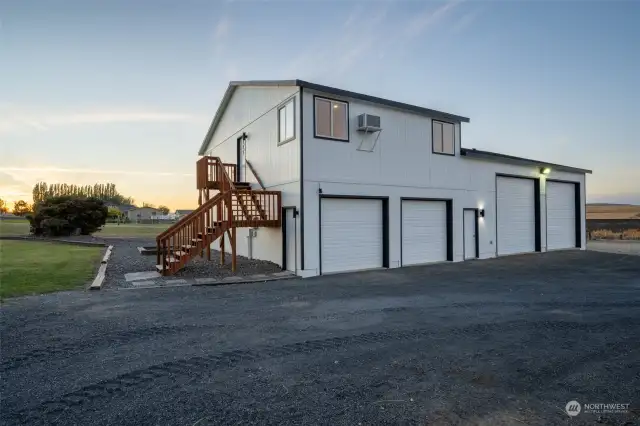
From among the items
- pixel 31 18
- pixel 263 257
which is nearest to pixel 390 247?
pixel 263 257

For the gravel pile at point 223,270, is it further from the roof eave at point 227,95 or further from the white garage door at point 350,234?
the roof eave at point 227,95

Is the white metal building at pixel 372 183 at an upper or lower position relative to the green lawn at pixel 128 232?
upper

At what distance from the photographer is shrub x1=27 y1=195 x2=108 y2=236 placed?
24.5m

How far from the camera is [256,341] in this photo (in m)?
4.91

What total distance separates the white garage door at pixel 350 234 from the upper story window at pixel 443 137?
12.5 feet

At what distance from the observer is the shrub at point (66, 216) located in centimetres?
2449

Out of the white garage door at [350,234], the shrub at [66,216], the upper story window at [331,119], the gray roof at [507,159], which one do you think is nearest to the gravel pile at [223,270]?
the white garage door at [350,234]

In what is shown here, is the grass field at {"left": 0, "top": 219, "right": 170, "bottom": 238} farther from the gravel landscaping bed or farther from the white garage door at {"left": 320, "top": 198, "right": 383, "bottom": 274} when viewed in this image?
the white garage door at {"left": 320, "top": 198, "right": 383, "bottom": 274}

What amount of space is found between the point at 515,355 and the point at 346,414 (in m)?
2.60

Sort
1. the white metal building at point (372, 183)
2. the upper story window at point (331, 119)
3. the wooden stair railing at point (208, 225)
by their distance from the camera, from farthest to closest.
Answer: the upper story window at point (331, 119)
the white metal building at point (372, 183)
the wooden stair railing at point (208, 225)

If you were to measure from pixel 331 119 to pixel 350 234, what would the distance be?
3870 millimetres

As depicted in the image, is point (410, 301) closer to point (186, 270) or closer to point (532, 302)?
point (532, 302)

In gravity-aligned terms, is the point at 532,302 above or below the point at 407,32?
below

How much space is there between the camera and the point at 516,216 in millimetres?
16922
